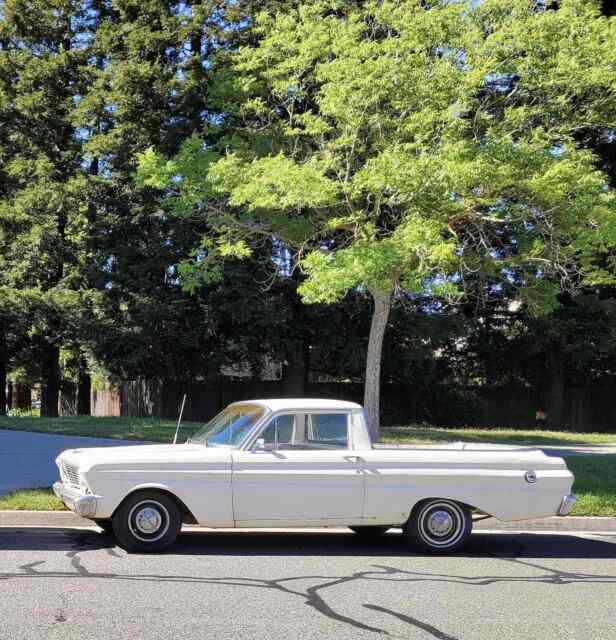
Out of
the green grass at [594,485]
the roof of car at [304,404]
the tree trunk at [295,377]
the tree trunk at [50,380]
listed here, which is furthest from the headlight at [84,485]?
the tree trunk at [50,380]

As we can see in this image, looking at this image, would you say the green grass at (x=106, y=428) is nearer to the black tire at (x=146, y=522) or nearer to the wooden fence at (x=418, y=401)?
the wooden fence at (x=418, y=401)

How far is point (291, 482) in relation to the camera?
9242mm

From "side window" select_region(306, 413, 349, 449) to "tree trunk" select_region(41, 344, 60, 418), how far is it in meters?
23.8

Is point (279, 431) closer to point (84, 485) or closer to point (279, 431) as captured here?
point (279, 431)

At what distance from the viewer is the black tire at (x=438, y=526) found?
9.53m

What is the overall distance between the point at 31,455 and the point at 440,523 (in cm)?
995

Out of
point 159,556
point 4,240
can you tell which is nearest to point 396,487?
point 159,556

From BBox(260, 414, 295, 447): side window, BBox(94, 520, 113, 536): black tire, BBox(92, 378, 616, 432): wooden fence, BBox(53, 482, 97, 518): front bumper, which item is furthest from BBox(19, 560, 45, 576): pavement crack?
BBox(92, 378, 616, 432): wooden fence

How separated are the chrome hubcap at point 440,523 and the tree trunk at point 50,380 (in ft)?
80.0

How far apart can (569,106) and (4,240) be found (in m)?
20.9

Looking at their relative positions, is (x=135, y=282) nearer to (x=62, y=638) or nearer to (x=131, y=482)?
(x=131, y=482)

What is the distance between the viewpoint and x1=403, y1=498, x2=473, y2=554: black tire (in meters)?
9.53

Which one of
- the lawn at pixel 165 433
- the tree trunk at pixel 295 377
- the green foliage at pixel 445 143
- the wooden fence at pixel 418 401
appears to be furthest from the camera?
the wooden fence at pixel 418 401

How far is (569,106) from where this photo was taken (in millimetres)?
17219
